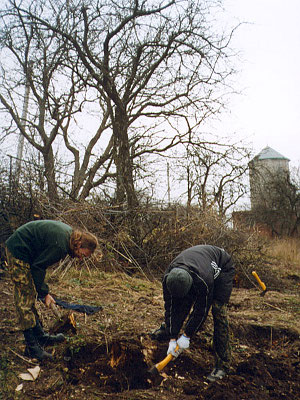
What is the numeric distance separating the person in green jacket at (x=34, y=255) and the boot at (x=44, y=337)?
181 mm

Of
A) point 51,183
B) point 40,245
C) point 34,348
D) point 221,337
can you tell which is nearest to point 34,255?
point 40,245

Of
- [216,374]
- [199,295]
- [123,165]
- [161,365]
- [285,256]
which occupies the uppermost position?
[123,165]

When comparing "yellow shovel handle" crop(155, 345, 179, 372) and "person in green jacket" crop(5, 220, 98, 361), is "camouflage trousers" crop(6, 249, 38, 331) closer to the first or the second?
"person in green jacket" crop(5, 220, 98, 361)

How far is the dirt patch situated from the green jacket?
2.67 ft

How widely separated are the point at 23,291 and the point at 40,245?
444 millimetres

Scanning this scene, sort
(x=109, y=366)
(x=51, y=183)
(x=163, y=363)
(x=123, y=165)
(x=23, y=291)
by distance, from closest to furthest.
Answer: (x=163, y=363) < (x=23, y=291) < (x=109, y=366) < (x=51, y=183) < (x=123, y=165)

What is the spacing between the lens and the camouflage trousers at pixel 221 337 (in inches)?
135

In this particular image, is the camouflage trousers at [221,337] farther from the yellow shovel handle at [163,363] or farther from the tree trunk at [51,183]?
the tree trunk at [51,183]

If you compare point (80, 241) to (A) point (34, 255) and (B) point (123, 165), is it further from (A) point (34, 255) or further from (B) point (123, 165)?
(B) point (123, 165)

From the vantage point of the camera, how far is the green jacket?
10.8 ft

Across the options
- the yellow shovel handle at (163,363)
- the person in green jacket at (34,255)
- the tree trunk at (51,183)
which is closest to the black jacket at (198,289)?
the yellow shovel handle at (163,363)

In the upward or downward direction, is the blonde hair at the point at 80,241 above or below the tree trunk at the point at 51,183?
below

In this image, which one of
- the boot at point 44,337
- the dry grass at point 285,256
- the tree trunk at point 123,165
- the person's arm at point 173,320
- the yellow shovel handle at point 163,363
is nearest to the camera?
the yellow shovel handle at point 163,363

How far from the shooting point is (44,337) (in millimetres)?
3697
